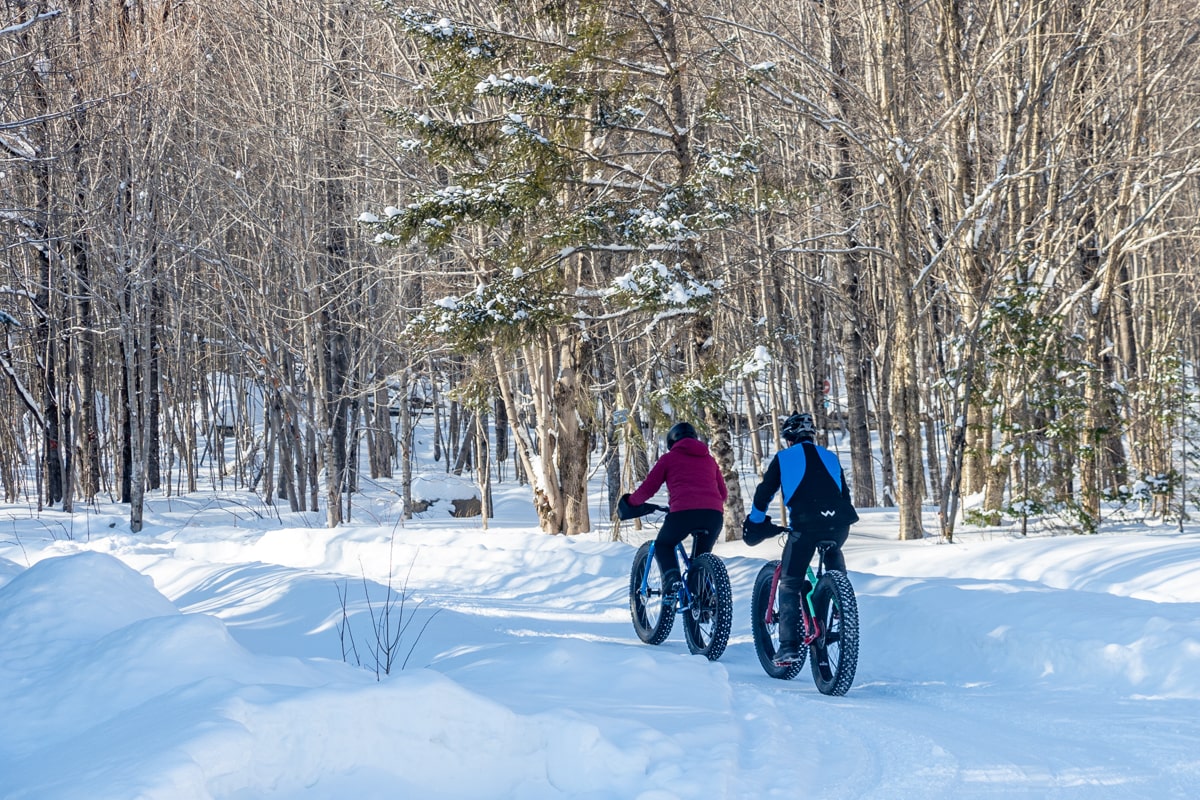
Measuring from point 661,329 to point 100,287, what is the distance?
14.7 meters

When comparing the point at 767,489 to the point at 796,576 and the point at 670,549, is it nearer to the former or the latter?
the point at 796,576

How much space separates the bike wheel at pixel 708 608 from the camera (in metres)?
8.02

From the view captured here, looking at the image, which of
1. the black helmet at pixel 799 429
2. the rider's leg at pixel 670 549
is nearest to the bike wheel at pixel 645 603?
the rider's leg at pixel 670 549

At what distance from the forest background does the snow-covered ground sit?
14.6 ft

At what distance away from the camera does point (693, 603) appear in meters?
8.47

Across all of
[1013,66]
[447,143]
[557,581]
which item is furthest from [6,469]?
[1013,66]

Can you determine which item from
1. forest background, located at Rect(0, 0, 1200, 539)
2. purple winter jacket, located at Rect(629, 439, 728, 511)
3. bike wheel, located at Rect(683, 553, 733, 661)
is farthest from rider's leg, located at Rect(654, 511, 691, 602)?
forest background, located at Rect(0, 0, 1200, 539)

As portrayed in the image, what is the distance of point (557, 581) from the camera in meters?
12.6

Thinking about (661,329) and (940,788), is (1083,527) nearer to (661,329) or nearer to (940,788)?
(661,329)

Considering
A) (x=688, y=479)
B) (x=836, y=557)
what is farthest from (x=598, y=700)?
(x=688, y=479)

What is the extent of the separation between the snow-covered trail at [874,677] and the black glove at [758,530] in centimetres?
93

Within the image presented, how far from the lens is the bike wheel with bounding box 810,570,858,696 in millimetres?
6652

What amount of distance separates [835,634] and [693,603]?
1.77 metres

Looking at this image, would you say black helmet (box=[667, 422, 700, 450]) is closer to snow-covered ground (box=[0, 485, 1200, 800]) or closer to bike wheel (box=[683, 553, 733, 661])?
bike wheel (box=[683, 553, 733, 661])
